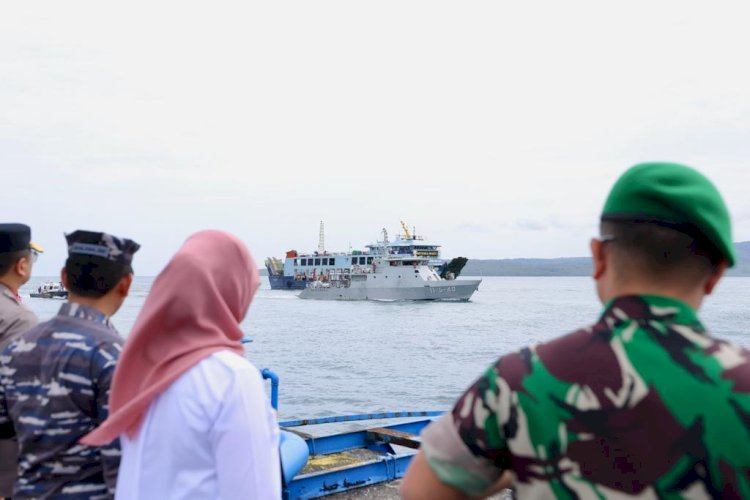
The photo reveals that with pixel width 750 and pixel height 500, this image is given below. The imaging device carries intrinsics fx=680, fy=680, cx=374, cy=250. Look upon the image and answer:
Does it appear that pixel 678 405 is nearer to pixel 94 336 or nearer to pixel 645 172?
pixel 645 172

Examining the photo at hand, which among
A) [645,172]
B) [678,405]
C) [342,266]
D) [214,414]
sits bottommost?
[342,266]

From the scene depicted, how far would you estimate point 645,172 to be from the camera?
1117 millimetres

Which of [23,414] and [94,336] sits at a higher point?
[94,336]

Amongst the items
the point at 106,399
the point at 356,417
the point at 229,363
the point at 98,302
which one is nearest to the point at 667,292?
the point at 229,363

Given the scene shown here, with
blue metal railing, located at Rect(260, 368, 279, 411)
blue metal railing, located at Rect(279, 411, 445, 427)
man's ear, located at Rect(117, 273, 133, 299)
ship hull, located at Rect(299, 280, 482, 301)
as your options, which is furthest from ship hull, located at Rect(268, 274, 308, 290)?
man's ear, located at Rect(117, 273, 133, 299)

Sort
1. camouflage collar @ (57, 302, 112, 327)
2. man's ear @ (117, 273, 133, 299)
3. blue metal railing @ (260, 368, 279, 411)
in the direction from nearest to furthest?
camouflage collar @ (57, 302, 112, 327), man's ear @ (117, 273, 133, 299), blue metal railing @ (260, 368, 279, 411)

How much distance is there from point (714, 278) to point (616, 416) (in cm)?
32

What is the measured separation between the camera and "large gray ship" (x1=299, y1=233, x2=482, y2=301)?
57406 millimetres

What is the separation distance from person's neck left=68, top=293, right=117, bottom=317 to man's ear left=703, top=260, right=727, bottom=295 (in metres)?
1.73

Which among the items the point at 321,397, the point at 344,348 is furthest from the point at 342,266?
the point at 321,397

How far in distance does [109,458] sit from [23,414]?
334mm

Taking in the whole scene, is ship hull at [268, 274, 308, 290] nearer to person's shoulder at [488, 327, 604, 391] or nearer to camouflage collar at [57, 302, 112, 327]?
camouflage collar at [57, 302, 112, 327]

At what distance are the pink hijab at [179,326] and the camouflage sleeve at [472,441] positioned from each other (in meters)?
0.78

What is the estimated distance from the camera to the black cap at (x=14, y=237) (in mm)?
2781
